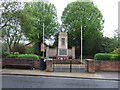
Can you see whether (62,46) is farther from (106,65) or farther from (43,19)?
(106,65)

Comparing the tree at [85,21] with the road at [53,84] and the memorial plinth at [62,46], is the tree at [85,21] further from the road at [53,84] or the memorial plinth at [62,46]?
the road at [53,84]

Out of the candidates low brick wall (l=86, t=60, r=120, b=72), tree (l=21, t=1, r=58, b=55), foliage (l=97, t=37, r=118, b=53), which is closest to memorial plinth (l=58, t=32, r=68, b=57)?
tree (l=21, t=1, r=58, b=55)

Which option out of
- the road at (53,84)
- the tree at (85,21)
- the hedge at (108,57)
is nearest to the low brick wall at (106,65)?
the hedge at (108,57)

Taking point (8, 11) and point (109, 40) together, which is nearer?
point (8, 11)

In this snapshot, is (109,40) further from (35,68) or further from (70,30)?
(35,68)

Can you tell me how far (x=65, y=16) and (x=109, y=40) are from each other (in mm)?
13082

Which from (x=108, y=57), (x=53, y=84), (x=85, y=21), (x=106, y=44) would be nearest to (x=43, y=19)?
(x=85, y=21)

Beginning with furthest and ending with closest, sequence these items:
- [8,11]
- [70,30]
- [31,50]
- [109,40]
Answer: [31,50] → [70,30] → [109,40] → [8,11]

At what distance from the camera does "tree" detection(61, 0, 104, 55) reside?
33.8m

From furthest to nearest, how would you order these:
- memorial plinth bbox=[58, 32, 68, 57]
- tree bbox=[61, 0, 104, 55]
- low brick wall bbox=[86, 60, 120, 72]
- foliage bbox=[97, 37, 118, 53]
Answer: tree bbox=[61, 0, 104, 55]
foliage bbox=[97, 37, 118, 53]
memorial plinth bbox=[58, 32, 68, 57]
low brick wall bbox=[86, 60, 120, 72]

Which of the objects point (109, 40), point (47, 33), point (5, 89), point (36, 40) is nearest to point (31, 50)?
→ point (36, 40)

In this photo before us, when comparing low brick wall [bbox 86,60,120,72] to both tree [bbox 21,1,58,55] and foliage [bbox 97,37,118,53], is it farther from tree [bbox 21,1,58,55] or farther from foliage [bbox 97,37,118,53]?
tree [bbox 21,1,58,55]

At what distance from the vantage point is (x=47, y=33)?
119 ft

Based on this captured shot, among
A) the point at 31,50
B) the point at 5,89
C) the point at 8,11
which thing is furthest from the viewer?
the point at 31,50
